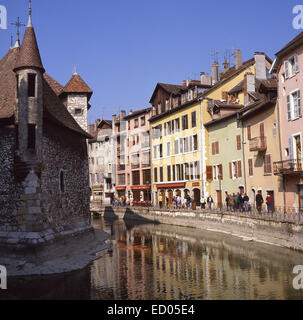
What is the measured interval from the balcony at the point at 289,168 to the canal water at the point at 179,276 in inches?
197

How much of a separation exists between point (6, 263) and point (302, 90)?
18.0 metres

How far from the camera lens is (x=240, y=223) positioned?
2619cm

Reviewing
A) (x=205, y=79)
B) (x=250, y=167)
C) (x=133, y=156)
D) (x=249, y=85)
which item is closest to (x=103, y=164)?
(x=133, y=156)

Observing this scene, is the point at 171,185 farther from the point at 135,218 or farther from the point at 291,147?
the point at 291,147

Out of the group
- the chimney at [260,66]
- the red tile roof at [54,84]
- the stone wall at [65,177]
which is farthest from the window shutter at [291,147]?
the red tile roof at [54,84]

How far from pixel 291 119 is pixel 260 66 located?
44.5ft

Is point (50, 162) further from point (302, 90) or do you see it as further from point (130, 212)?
point (130, 212)

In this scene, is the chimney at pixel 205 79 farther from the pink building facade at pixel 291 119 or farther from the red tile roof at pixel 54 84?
the red tile roof at pixel 54 84

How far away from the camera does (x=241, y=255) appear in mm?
19906

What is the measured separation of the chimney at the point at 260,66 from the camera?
119 ft

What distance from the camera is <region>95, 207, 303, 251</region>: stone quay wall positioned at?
19844 mm

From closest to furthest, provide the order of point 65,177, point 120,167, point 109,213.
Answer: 1. point 65,177
2. point 109,213
3. point 120,167

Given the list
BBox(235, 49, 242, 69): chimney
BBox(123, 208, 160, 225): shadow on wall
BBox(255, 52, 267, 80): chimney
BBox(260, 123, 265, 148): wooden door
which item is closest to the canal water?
BBox(260, 123, 265, 148): wooden door
